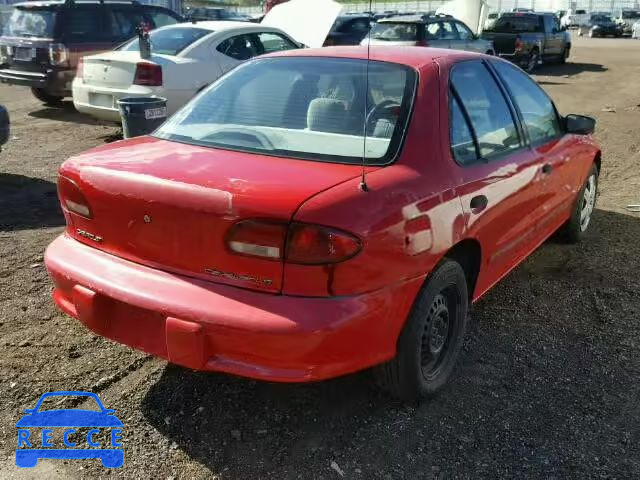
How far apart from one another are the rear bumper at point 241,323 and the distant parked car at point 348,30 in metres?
13.8

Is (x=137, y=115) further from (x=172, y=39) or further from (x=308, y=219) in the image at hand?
(x=308, y=219)

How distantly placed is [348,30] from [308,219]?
47.2 ft

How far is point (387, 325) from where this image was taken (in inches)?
102

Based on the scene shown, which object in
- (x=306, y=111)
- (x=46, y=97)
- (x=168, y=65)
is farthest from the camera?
(x=46, y=97)

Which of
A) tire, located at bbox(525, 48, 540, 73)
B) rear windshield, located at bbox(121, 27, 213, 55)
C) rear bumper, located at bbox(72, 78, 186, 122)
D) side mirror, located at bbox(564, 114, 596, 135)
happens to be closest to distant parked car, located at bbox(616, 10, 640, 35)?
tire, located at bbox(525, 48, 540, 73)

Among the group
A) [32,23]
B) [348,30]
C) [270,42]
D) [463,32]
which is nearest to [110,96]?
[270,42]

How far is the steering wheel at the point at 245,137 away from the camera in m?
3.01

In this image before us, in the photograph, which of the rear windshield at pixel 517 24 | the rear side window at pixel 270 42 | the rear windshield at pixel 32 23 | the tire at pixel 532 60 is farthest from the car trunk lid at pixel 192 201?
the rear windshield at pixel 517 24

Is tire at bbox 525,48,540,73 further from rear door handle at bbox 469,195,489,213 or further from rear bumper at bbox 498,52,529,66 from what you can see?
rear door handle at bbox 469,195,489,213

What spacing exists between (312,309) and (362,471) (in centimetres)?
74

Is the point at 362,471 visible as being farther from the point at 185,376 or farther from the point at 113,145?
the point at 113,145

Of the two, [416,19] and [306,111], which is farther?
[416,19]

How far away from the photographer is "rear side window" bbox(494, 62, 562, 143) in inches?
153

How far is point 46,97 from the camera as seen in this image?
11.5 meters
